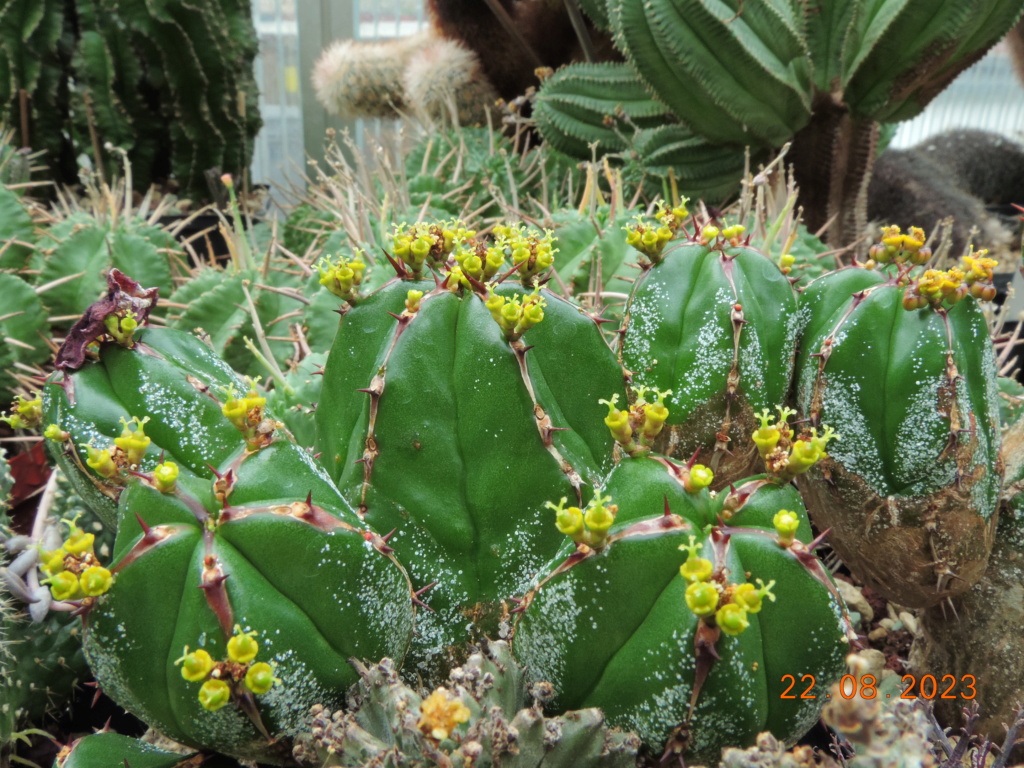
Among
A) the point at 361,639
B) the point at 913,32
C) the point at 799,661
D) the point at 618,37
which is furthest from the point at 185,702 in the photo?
the point at 913,32

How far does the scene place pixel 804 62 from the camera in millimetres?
1599

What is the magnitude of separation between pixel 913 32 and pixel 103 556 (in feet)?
5.17

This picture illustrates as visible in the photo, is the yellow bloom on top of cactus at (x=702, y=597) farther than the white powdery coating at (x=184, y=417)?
No

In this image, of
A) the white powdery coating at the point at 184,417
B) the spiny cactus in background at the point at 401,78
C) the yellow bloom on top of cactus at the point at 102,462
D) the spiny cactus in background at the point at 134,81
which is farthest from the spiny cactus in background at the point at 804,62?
the spiny cactus in background at the point at 134,81

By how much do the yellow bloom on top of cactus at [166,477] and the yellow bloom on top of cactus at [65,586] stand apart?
0.08m

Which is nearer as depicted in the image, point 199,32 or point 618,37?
point 618,37

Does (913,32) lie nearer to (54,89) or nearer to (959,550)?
(959,550)

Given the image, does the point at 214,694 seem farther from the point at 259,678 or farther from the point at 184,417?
the point at 184,417

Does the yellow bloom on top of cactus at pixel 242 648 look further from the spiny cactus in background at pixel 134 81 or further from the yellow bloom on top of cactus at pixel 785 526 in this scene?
the spiny cactus in background at pixel 134 81

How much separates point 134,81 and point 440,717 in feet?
8.82

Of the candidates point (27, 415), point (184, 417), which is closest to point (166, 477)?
point (184, 417)

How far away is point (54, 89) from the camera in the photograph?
2.61 metres

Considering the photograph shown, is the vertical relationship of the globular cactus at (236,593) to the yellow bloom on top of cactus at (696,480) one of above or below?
below

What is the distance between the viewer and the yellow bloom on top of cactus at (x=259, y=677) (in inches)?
21.3
